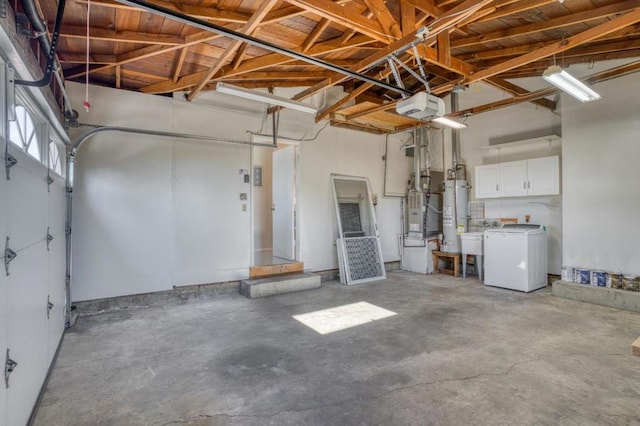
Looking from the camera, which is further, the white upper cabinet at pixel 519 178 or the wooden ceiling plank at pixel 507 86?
the white upper cabinet at pixel 519 178

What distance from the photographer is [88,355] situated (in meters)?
2.99

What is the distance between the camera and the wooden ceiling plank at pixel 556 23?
3.12 m

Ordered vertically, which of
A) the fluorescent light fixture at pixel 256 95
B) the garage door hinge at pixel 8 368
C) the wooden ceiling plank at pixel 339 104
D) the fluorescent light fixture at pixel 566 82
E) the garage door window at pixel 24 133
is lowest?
the garage door hinge at pixel 8 368

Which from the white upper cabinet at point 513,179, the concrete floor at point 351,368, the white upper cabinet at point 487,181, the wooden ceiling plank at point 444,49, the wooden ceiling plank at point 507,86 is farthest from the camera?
the white upper cabinet at point 487,181

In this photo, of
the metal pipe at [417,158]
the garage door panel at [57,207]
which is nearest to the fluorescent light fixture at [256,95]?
the garage door panel at [57,207]

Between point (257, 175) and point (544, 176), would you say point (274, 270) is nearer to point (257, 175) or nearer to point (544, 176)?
point (257, 175)

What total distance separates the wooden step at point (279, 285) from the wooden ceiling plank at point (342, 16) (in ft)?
12.2

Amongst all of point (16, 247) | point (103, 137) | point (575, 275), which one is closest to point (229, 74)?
point (103, 137)

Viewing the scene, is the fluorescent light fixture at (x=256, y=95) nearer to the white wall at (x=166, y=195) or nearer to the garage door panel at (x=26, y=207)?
the white wall at (x=166, y=195)

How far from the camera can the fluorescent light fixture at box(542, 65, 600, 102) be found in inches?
131

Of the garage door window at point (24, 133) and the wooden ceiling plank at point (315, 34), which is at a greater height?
the wooden ceiling plank at point (315, 34)

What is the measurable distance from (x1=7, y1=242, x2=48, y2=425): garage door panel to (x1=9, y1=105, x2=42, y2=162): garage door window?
0.68 meters

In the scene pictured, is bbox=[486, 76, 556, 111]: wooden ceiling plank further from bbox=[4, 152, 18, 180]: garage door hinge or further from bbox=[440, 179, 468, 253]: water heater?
bbox=[4, 152, 18, 180]: garage door hinge

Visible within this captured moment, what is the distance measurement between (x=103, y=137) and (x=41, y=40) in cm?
204
